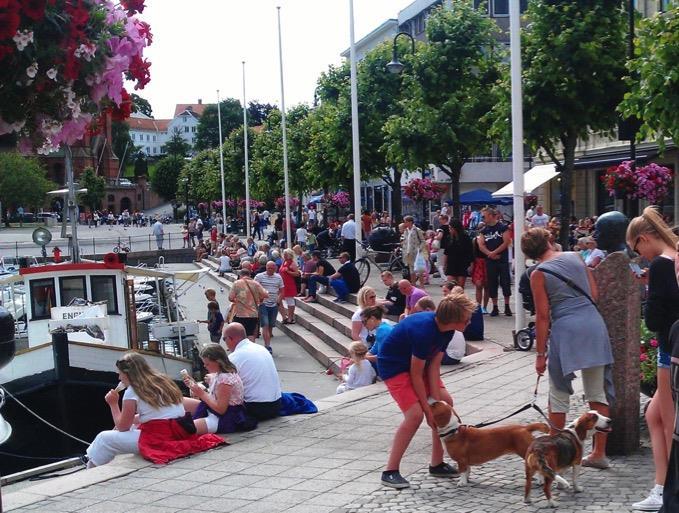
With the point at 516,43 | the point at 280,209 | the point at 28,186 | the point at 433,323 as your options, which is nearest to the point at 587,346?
the point at 433,323

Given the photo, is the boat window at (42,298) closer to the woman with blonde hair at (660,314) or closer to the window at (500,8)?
the woman with blonde hair at (660,314)

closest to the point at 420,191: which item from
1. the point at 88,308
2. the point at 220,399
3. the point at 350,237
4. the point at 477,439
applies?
the point at 350,237

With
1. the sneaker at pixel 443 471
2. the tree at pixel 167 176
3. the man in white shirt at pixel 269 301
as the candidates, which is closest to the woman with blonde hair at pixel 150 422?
the sneaker at pixel 443 471

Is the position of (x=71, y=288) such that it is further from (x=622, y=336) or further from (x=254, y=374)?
(x=622, y=336)

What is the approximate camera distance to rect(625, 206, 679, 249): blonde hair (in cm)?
670

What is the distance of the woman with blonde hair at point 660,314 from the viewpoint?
21.3 feet

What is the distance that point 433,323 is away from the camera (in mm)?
7422

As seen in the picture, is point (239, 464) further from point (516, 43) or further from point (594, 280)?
point (516, 43)

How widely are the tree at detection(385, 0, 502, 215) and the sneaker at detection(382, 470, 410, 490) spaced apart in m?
21.4

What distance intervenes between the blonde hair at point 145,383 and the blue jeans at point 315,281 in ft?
53.6

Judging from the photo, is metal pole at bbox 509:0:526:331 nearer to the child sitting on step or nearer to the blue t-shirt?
the child sitting on step

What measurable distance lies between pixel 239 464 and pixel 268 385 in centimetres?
164

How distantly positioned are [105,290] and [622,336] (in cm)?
1184

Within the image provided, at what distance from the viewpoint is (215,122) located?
14650cm
